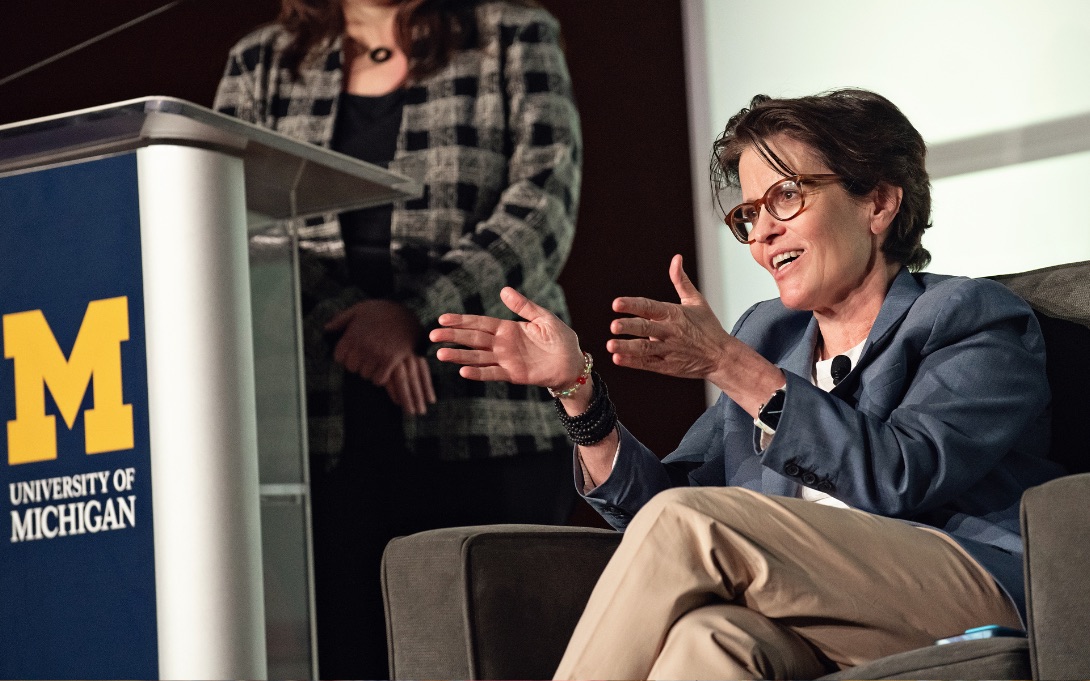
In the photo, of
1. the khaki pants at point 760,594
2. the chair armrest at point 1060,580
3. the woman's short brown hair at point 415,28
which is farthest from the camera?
the woman's short brown hair at point 415,28

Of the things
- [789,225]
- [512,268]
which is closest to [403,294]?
[512,268]

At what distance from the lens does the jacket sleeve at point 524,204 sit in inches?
111

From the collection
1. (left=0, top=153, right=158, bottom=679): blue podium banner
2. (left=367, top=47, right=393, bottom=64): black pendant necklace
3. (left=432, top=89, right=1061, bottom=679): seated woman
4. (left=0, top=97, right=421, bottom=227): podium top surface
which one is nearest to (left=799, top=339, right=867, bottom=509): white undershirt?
(left=432, top=89, right=1061, bottom=679): seated woman

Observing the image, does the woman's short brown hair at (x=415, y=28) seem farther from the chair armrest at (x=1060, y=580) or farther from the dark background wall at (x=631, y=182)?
the chair armrest at (x=1060, y=580)

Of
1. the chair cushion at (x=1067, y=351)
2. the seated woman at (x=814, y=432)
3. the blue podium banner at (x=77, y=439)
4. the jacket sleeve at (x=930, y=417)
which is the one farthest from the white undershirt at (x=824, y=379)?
the blue podium banner at (x=77, y=439)

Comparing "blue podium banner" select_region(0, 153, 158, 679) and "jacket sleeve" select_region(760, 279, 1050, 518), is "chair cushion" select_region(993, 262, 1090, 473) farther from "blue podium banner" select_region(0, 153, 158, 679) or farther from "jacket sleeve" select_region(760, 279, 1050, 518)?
"blue podium banner" select_region(0, 153, 158, 679)

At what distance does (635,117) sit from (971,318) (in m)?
1.49

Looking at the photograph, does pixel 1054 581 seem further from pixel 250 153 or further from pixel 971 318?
pixel 250 153

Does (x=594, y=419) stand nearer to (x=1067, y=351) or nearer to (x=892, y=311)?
(x=892, y=311)

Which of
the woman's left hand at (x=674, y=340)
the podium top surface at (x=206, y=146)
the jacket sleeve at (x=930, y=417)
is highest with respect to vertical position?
the podium top surface at (x=206, y=146)

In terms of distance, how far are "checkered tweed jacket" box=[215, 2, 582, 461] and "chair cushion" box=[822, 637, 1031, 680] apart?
158 centimetres

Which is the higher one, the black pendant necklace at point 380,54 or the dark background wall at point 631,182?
the black pendant necklace at point 380,54

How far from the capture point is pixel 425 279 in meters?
2.87

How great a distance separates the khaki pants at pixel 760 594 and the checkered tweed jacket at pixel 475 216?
138 centimetres
